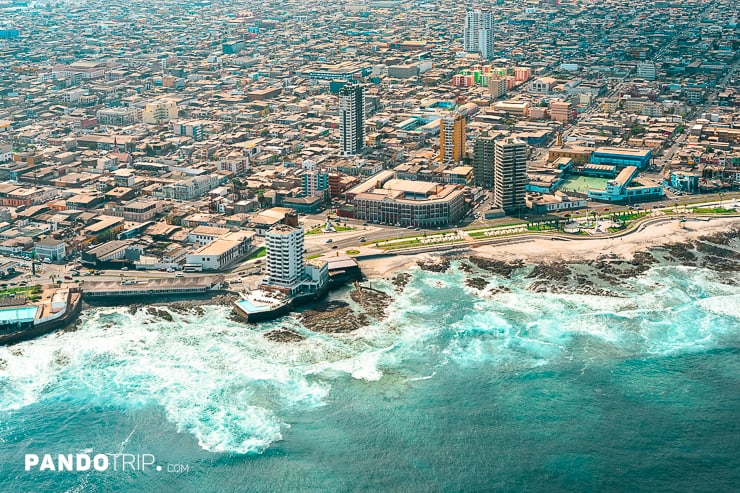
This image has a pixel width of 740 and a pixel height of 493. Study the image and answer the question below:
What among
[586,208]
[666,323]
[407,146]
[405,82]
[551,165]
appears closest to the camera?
[666,323]

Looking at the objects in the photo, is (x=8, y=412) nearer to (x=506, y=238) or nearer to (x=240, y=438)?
(x=240, y=438)

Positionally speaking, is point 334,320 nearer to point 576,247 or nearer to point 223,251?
point 223,251

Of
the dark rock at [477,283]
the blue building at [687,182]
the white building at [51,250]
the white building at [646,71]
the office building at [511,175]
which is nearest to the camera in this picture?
the dark rock at [477,283]

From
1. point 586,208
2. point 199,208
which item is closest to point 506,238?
point 586,208

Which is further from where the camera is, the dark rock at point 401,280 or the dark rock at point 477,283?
the dark rock at point 477,283

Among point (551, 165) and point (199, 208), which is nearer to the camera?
point (199, 208)

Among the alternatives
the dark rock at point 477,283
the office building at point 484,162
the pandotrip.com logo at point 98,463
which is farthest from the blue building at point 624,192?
the pandotrip.com logo at point 98,463

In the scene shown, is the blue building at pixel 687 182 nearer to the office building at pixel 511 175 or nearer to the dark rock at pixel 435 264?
the office building at pixel 511 175

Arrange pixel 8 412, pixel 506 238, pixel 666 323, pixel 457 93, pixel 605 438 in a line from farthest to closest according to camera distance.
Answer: pixel 457 93, pixel 506 238, pixel 666 323, pixel 8 412, pixel 605 438
